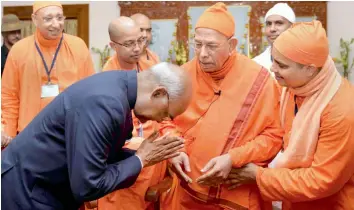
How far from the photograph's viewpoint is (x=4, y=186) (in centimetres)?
211

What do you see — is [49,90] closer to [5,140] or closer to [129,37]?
[5,140]

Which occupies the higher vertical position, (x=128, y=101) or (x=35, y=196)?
(x=128, y=101)

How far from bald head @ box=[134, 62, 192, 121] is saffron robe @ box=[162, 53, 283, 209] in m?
0.71

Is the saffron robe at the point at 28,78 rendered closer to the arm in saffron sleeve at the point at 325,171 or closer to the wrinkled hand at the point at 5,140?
the wrinkled hand at the point at 5,140

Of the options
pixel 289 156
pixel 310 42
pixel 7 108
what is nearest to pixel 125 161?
pixel 289 156

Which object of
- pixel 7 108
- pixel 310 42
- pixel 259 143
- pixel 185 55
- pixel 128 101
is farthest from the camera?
pixel 185 55

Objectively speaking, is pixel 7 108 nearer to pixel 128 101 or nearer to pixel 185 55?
pixel 128 101

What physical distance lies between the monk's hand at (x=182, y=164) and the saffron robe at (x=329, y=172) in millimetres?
407

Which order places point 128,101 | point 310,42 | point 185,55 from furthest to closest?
point 185,55 → point 310,42 → point 128,101

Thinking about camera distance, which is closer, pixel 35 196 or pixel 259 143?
pixel 35 196

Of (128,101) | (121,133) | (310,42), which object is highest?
(310,42)

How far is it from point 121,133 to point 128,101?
134 millimetres

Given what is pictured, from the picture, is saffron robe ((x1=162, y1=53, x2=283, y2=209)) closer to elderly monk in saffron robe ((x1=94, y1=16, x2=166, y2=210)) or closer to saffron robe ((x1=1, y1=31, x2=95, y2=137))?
elderly monk in saffron robe ((x1=94, y1=16, x2=166, y2=210))

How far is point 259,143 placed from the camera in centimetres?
270
